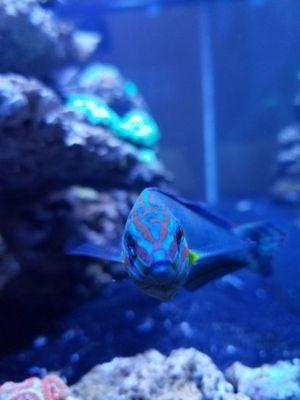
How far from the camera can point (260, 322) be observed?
10.1 feet

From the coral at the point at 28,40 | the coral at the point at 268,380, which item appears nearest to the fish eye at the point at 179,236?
the coral at the point at 268,380

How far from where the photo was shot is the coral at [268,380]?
240cm

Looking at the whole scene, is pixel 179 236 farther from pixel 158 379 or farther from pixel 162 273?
pixel 158 379

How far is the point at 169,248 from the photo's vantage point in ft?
5.53

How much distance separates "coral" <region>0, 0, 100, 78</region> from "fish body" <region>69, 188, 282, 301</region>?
2.62 m

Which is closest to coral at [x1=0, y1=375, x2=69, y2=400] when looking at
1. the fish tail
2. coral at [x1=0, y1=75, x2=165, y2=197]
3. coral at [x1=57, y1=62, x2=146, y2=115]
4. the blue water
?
the blue water

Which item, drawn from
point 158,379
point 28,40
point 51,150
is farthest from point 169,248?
point 28,40

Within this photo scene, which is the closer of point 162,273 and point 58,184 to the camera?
point 162,273

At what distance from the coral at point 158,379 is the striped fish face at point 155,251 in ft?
3.24

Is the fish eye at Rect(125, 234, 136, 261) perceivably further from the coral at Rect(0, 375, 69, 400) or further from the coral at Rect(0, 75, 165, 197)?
the coral at Rect(0, 75, 165, 197)

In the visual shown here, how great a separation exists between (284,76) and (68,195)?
5.67m

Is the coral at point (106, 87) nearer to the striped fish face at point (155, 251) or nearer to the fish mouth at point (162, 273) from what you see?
the striped fish face at point (155, 251)

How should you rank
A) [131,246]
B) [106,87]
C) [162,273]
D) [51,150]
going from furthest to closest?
[106,87]
[51,150]
[131,246]
[162,273]

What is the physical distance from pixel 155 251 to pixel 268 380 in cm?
140
